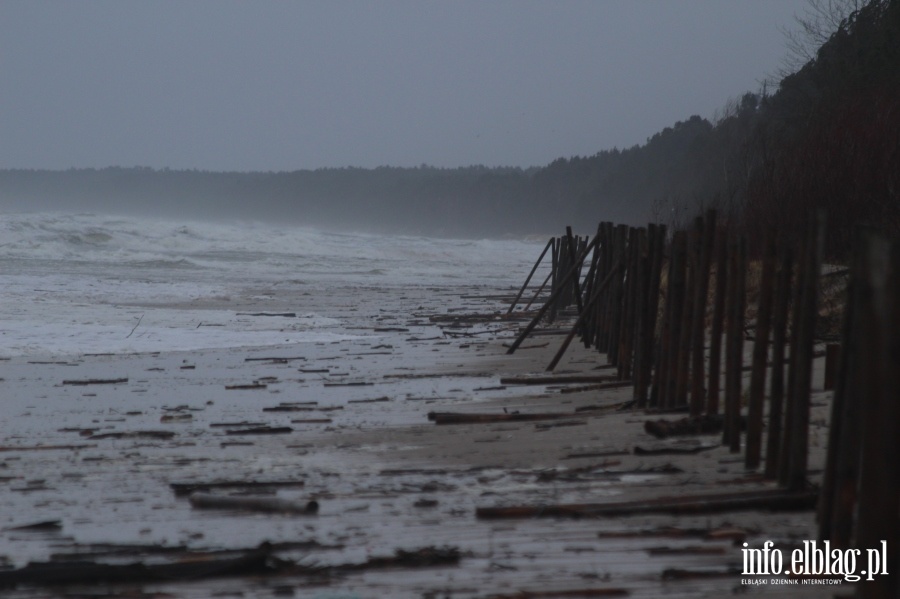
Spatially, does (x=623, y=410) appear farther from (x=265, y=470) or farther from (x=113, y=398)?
A: (x=113, y=398)

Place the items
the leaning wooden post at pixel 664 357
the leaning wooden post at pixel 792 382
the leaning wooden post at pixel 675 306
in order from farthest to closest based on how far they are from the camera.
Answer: the leaning wooden post at pixel 664 357 < the leaning wooden post at pixel 675 306 < the leaning wooden post at pixel 792 382

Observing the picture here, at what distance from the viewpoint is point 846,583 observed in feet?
11.0

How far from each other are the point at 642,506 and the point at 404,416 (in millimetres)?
3221

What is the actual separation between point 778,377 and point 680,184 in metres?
60.7

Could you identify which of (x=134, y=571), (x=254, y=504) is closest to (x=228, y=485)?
(x=254, y=504)

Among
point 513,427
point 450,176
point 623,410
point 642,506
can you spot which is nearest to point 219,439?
point 513,427

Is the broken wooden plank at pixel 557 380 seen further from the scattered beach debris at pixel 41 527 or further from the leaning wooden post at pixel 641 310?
the scattered beach debris at pixel 41 527

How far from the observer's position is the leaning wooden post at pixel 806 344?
405cm

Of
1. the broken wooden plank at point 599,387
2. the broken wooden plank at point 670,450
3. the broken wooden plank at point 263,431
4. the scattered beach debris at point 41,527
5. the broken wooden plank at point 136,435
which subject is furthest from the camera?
the broken wooden plank at point 599,387

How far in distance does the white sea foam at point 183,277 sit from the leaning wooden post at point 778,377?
30.0ft

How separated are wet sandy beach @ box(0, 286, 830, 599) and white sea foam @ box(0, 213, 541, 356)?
15.1 ft

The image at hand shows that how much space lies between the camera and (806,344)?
4.07 m

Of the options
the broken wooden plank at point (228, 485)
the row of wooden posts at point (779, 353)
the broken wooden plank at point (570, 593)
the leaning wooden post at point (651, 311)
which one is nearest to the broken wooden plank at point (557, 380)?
the row of wooden posts at point (779, 353)

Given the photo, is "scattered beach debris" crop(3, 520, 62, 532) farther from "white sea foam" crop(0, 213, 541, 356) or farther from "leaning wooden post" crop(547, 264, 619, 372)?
"white sea foam" crop(0, 213, 541, 356)
